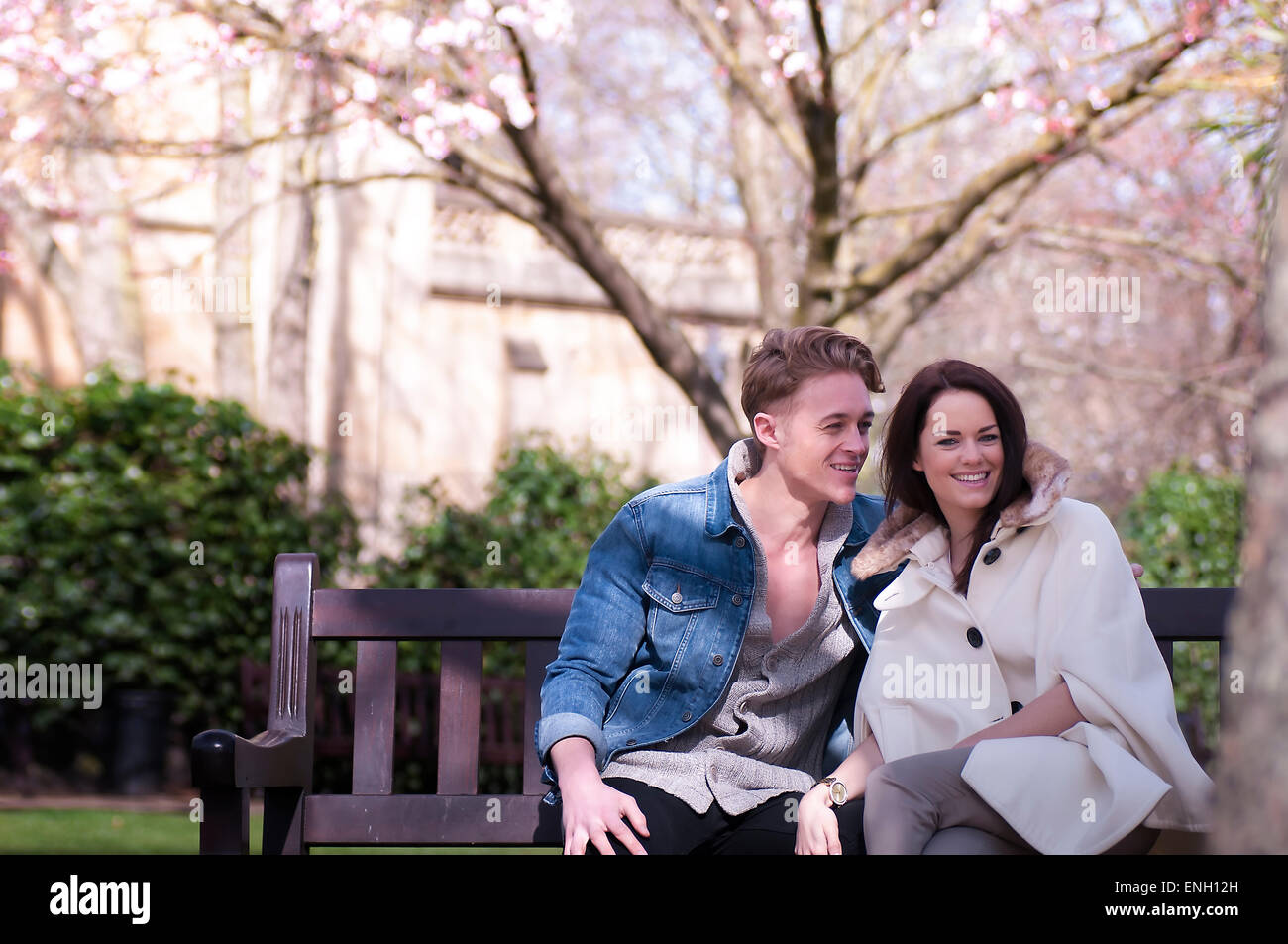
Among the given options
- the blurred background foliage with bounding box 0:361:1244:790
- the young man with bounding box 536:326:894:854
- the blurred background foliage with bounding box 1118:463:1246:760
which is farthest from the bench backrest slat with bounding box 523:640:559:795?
the blurred background foliage with bounding box 1118:463:1246:760

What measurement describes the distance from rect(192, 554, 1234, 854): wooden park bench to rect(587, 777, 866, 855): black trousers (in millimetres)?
390

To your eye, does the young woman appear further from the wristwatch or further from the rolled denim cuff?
the rolled denim cuff

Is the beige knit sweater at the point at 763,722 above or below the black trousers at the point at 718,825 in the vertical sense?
above

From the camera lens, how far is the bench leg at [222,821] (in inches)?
111

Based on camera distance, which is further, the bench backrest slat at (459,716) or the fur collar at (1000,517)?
the bench backrest slat at (459,716)

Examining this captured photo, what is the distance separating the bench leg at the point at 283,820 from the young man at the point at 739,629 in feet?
2.05

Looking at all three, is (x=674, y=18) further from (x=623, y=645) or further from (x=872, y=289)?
(x=623, y=645)

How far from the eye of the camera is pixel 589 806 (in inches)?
109

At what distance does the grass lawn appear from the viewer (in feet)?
17.7

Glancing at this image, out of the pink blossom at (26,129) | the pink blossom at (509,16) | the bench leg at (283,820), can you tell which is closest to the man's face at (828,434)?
the bench leg at (283,820)

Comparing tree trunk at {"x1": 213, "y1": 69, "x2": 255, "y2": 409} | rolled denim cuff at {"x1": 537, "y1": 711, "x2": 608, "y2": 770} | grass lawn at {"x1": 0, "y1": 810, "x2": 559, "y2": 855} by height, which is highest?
tree trunk at {"x1": 213, "y1": 69, "x2": 255, "y2": 409}

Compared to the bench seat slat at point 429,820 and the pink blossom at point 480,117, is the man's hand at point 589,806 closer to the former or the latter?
the bench seat slat at point 429,820

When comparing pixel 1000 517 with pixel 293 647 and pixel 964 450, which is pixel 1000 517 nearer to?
pixel 964 450

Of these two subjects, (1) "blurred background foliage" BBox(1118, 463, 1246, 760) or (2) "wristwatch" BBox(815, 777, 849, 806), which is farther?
(1) "blurred background foliage" BBox(1118, 463, 1246, 760)
